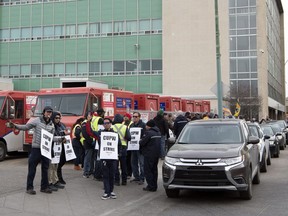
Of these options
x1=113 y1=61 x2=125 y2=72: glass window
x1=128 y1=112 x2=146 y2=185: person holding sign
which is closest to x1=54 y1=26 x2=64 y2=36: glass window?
x1=113 y1=61 x2=125 y2=72: glass window

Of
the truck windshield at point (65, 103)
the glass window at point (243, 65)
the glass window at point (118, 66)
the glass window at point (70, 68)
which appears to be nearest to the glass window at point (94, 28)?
the glass window at point (118, 66)

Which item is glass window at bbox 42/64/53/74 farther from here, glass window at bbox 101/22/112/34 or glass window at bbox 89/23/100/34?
glass window at bbox 101/22/112/34

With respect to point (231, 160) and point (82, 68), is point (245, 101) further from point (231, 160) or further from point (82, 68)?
point (231, 160)

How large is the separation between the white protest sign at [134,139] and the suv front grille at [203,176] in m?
2.63

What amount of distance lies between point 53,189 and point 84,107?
5.59m

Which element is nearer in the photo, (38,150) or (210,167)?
(210,167)

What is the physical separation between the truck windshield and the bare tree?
28890 mm

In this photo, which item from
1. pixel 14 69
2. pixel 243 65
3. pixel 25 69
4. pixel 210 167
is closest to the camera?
pixel 210 167

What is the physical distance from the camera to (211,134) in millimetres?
9164

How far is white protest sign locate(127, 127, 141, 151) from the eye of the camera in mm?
10266

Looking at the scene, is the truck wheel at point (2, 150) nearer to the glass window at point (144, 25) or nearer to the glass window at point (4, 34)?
the glass window at point (144, 25)

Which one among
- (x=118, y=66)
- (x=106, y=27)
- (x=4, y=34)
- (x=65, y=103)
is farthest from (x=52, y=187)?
(x=4, y=34)

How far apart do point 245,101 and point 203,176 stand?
35936 mm

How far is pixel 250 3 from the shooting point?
4744cm
